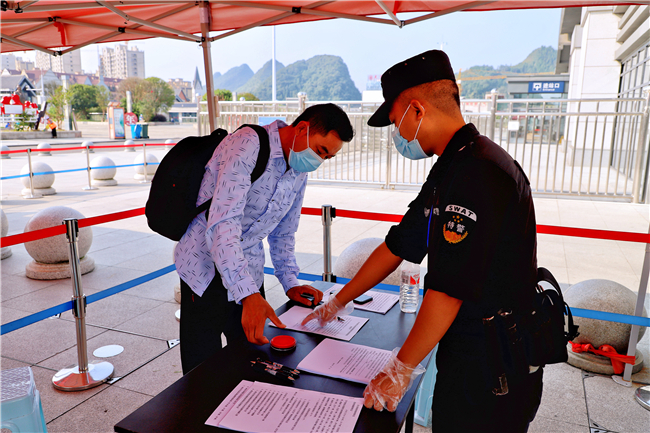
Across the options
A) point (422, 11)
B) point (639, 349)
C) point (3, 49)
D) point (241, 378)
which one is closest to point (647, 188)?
point (639, 349)

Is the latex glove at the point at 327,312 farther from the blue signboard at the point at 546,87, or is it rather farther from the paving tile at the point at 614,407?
the blue signboard at the point at 546,87

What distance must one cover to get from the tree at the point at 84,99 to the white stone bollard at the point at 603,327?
7242cm

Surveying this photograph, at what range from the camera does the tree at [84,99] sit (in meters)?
63.8

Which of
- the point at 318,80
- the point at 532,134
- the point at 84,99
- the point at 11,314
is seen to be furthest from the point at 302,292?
the point at 318,80

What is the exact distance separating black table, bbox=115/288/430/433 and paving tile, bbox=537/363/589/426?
1.66 m

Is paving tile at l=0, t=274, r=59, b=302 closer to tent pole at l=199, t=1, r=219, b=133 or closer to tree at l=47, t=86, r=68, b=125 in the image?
tent pole at l=199, t=1, r=219, b=133

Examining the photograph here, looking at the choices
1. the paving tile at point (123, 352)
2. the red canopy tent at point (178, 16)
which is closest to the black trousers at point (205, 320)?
the paving tile at point (123, 352)

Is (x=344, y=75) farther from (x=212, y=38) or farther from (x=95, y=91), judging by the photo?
(x=212, y=38)

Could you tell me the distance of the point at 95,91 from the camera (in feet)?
216

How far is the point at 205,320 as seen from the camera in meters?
2.21

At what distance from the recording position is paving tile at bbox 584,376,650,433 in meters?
2.85

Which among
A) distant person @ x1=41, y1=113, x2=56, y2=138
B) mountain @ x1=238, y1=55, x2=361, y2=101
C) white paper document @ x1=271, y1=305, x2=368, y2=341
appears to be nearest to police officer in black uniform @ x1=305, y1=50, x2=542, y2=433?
white paper document @ x1=271, y1=305, x2=368, y2=341

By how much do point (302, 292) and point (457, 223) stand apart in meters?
1.19

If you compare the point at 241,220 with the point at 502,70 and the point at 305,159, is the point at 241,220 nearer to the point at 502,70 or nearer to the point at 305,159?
the point at 305,159
